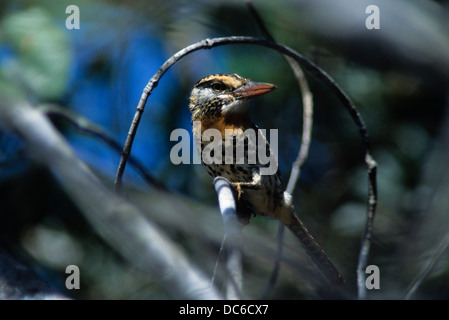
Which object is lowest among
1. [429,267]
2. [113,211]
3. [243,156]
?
[429,267]

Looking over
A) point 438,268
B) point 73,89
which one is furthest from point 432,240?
point 73,89

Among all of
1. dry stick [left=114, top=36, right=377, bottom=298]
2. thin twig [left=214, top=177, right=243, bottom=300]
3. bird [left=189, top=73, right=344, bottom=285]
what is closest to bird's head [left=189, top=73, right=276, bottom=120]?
bird [left=189, top=73, right=344, bottom=285]

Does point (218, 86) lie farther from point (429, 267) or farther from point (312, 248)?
point (429, 267)

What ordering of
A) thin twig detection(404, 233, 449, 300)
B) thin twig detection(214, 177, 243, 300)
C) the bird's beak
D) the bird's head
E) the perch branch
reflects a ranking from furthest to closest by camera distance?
the bird's head, the bird's beak, the perch branch, thin twig detection(404, 233, 449, 300), thin twig detection(214, 177, 243, 300)

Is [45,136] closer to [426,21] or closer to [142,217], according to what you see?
[142,217]

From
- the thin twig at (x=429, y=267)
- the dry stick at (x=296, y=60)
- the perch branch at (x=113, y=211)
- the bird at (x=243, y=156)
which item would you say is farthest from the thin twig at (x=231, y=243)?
the thin twig at (x=429, y=267)

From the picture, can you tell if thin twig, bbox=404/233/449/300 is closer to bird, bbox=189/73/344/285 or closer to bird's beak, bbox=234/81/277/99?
bird, bbox=189/73/344/285

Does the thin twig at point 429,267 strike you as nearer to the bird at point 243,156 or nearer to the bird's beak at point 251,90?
the bird at point 243,156

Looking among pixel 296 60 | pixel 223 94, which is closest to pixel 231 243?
pixel 296 60
